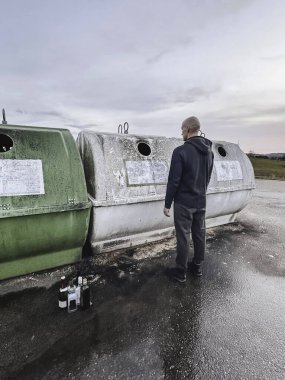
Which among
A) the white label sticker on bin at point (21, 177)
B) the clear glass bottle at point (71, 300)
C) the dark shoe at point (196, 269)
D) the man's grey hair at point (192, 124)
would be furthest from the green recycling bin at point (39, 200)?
the dark shoe at point (196, 269)

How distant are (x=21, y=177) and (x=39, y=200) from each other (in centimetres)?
32

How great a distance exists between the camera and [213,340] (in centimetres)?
229

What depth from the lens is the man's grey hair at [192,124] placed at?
Answer: 9.95 ft

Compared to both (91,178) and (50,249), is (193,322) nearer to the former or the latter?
(50,249)

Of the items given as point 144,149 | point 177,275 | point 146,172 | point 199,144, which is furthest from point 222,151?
point 177,275

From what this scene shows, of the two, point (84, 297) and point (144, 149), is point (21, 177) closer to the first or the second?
point (84, 297)

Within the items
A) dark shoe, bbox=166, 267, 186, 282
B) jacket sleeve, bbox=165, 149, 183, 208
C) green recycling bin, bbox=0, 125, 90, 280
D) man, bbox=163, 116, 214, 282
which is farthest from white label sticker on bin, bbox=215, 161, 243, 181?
green recycling bin, bbox=0, 125, 90, 280

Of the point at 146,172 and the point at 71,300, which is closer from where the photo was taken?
the point at 71,300

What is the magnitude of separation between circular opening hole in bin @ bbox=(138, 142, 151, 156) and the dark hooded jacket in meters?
1.12

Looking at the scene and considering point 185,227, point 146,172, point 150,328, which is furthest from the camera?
point 146,172

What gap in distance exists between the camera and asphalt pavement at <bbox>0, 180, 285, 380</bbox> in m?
1.99

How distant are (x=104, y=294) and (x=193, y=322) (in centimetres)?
106

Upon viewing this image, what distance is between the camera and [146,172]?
12.6 feet

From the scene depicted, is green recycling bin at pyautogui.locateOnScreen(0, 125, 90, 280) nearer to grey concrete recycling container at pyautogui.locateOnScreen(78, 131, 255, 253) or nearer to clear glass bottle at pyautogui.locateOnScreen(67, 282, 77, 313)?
grey concrete recycling container at pyautogui.locateOnScreen(78, 131, 255, 253)
